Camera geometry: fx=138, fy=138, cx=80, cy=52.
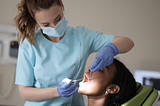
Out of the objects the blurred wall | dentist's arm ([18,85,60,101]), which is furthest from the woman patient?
the blurred wall

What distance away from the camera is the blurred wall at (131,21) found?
6.92ft

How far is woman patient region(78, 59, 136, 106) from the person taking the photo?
1088mm

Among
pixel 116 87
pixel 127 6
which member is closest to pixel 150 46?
pixel 127 6

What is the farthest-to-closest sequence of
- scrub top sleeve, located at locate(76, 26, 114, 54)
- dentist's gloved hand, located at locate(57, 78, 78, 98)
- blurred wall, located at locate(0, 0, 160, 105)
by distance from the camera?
blurred wall, located at locate(0, 0, 160, 105) → scrub top sleeve, located at locate(76, 26, 114, 54) → dentist's gloved hand, located at locate(57, 78, 78, 98)

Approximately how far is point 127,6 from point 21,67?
5.86ft

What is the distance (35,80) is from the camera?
117cm

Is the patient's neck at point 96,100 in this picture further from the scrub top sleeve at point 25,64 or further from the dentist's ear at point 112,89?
the scrub top sleeve at point 25,64

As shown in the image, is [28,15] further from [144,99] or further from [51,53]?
[144,99]

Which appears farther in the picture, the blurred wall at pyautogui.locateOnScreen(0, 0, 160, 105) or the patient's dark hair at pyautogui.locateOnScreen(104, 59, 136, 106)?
the blurred wall at pyautogui.locateOnScreen(0, 0, 160, 105)

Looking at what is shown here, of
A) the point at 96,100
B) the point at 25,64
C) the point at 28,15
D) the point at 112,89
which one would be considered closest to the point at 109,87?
the point at 112,89

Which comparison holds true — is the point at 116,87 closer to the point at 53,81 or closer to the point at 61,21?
the point at 53,81

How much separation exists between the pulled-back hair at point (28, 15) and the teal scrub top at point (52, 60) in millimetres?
60

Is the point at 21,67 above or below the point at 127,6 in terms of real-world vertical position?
below

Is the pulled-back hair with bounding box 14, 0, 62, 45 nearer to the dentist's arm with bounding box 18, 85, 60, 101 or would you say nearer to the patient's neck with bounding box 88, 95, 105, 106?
the dentist's arm with bounding box 18, 85, 60, 101
